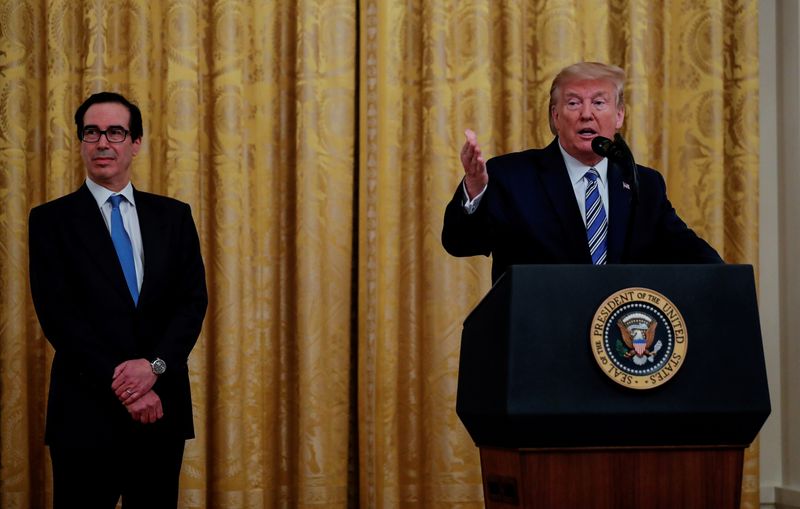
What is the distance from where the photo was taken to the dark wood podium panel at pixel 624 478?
5.85ft

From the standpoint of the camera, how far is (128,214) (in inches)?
111

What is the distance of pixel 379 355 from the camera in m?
3.86

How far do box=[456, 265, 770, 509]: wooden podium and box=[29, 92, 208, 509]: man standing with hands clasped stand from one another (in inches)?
45.2

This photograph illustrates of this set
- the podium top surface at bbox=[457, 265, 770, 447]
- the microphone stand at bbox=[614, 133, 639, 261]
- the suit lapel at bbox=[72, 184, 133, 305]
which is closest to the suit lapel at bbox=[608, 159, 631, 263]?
the microphone stand at bbox=[614, 133, 639, 261]

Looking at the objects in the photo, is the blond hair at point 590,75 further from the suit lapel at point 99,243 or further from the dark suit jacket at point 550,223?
the suit lapel at point 99,243

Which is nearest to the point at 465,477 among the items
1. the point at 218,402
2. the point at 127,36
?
the point at 218,402

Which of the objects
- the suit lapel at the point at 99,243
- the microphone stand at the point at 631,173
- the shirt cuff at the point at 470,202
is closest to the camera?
the microphone stand at the point at 631,173

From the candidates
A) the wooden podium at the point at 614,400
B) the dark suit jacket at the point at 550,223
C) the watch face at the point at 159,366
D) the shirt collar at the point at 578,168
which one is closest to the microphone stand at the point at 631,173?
the dark suit jacket at the point at 550,223

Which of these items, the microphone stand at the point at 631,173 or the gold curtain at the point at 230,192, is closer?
the microphone stand at the point at 631,173

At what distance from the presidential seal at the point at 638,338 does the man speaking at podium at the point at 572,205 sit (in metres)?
0.37

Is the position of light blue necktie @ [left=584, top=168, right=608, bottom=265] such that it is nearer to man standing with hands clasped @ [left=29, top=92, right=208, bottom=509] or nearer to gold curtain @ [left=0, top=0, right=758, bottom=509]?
man standing with hands clasped @ [left=29, top=92, right=208, bottom=509]

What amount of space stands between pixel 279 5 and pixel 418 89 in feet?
2.09

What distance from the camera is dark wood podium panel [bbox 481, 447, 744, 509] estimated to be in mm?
1782

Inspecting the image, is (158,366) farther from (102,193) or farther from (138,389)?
(102,193)
